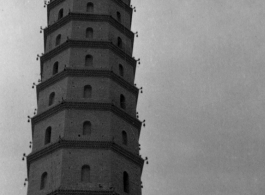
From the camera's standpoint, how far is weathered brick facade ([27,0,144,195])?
32656mm

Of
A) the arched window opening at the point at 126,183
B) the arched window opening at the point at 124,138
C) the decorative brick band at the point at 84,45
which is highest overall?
the decorative brick band at the point at 84,45

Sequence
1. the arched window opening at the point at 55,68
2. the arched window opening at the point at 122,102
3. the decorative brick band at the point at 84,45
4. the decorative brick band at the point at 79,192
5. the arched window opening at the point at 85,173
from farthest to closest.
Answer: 1. the decorative brick band at the point at 84,45
2. the arched window opening at the point at 55,68
3. the arched window opening at the point at 122,102
4. the arched window opening at the point at 85,173
5. the decorative brick band at the point at 79,192

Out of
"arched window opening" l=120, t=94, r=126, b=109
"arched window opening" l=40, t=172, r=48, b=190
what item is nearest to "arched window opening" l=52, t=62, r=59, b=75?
"arched window opening" l=120, t=94, r=126, b=109

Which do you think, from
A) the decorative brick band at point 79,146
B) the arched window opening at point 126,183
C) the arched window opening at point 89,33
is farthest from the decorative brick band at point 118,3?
the arched window opening at point 126,183

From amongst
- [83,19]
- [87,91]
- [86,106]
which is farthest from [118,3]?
[86,106]

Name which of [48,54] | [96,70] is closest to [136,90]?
[96,70]

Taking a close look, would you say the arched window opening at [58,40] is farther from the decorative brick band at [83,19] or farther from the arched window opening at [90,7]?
the arched window opening at [90,7]

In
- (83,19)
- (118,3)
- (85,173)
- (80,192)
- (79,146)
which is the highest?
(118,3)

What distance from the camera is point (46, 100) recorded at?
36.5 m

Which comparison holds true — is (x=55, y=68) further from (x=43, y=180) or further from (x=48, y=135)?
(x=43, y=180)

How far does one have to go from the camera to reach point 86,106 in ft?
115

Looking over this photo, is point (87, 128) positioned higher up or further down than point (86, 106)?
further down

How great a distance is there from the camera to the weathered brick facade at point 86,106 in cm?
3266

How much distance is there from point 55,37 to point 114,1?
4.32 metres
